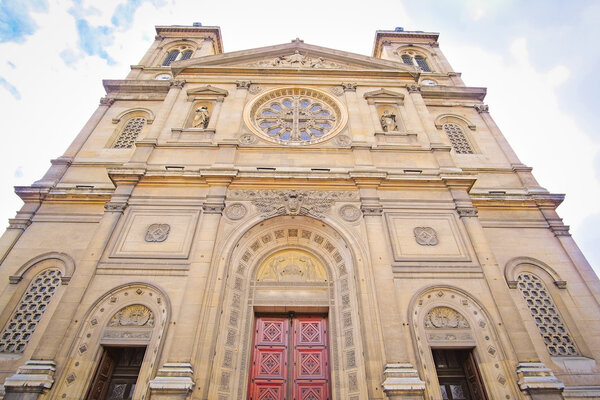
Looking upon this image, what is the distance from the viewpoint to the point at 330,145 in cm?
1345

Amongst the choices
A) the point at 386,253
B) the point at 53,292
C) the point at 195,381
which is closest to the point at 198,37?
the point at 53,292

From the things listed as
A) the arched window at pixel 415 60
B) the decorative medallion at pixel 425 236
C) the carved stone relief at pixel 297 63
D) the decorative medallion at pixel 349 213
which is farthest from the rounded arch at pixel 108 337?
the arched window at pixel 415 60

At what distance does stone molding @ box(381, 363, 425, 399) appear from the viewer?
7.40 m

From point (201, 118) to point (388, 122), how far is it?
26.2ft

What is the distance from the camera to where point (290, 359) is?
30.7ft

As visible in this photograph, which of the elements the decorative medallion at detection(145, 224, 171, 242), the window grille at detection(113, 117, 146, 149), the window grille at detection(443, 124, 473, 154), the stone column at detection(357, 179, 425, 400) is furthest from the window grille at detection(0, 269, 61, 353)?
the window grille at detection(443, 124, 473, 154)

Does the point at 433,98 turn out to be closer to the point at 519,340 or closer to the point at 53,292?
the point at 519,340

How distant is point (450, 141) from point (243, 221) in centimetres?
1069

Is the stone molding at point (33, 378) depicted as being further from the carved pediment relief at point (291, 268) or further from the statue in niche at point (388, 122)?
the statue in niche at point (388, 122)

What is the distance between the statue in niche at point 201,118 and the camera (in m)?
14.4

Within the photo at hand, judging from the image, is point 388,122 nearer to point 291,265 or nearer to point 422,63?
point 291,265

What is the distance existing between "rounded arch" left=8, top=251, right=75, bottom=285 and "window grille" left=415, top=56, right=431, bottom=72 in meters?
21.8

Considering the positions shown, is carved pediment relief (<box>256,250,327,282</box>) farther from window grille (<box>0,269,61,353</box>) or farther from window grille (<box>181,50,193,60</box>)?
window grille (<box>181,50,193,60</box>)

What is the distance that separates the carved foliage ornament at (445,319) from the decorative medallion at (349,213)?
138 inches
